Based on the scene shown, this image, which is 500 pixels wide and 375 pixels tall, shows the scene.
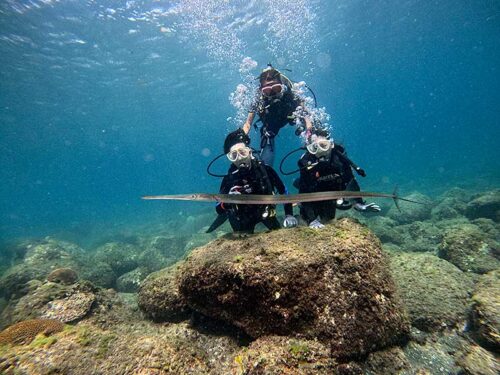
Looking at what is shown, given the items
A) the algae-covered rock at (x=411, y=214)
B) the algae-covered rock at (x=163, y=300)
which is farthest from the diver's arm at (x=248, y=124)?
the algae-covered rock at (x=411, y=214)

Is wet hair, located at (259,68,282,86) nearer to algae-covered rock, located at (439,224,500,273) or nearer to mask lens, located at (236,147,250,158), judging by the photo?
mask lens, located at (236,147,250,158)

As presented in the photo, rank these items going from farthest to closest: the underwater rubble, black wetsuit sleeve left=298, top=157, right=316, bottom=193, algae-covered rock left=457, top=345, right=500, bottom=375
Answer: black wetsuit sleeve left=298, top=157, right=316, bottom=193
algae-covered rock left=457, top=345, right=500, bottom=375
the underwater rubble

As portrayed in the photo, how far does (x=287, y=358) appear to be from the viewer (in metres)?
2.63

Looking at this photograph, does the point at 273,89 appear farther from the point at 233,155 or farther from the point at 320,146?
the point at 233,155

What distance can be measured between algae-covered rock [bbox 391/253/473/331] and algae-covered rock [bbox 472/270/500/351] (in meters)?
0.34

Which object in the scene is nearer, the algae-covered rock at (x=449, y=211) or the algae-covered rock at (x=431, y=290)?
the algae-covered rock at (x=431, y=290)

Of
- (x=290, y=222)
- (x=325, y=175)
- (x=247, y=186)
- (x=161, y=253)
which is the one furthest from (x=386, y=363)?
(x=161, y=253)

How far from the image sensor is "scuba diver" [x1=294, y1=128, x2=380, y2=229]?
5516 mm

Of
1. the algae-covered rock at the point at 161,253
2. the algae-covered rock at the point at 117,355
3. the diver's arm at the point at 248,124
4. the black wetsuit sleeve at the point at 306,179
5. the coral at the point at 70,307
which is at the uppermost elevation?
the diver's arm at the point at 248,124

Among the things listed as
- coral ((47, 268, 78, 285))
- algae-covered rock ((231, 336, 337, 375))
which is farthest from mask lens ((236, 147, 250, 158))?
coral ((47, 268, 78, 285))

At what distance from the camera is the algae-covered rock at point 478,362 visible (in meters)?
2.99

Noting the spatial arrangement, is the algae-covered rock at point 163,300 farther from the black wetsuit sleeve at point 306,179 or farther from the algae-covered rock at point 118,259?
the algae-covered rock at point 118,259

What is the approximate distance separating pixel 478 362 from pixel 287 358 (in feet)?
7.90

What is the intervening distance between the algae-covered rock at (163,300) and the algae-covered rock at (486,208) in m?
13.5
